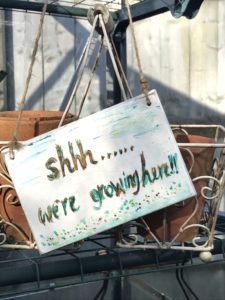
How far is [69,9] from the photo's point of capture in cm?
183

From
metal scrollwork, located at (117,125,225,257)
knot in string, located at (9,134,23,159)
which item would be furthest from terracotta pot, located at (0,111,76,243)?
metal scrollwork, located at (117,125,225,257)

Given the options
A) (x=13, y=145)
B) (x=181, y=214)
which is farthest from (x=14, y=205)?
(x=181, y=214)

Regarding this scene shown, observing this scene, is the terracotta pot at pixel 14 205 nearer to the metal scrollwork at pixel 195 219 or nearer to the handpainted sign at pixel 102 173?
the handpainted sign at pixel 102 173

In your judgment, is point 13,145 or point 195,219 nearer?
point 13,145

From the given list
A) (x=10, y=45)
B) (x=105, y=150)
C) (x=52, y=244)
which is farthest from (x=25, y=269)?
(x=10, y=45)

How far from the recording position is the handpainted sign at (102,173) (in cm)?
95

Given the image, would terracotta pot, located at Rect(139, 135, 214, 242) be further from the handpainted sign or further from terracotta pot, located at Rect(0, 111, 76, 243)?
terracotta pot, located at Rect(0, 111, 76, 243)

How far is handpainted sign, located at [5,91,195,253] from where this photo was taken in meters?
0.95

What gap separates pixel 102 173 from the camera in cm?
96

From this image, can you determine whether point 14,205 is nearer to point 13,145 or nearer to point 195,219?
point 13,145

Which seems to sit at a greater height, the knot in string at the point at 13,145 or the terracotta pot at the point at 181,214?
the knot in string at the point at 13,145

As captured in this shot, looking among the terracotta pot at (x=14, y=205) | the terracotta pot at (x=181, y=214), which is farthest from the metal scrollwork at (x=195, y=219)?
the terracotta pot at (x=14, y=205)

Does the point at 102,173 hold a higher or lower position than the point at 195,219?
higher

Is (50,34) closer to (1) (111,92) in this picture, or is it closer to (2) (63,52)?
(2) (63,52)
